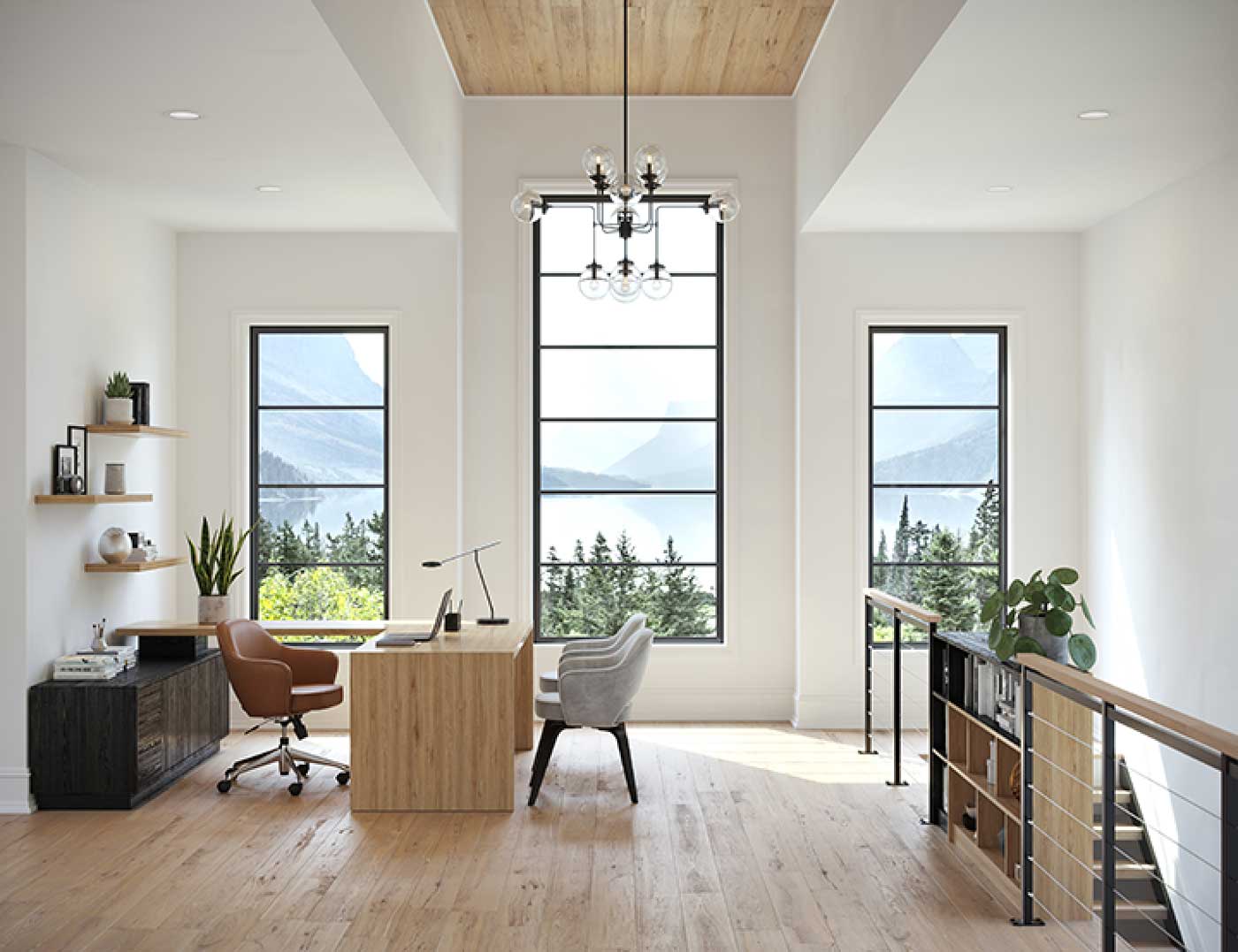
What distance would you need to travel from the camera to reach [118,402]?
18.5 ft

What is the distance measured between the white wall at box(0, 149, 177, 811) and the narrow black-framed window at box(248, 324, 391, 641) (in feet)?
2.40

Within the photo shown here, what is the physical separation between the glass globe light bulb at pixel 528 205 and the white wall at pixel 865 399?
2.50 metres

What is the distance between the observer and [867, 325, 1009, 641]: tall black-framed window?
23.0 ft

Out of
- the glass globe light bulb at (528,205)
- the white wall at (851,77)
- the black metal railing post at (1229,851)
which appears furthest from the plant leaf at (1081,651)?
the glass globe light bulb at (528,205)

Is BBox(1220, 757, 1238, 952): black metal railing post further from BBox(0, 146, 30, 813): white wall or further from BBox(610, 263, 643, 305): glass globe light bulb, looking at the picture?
BBox(0, 146, 30, 813): white wall

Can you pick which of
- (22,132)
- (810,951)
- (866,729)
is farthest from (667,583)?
(22,132)

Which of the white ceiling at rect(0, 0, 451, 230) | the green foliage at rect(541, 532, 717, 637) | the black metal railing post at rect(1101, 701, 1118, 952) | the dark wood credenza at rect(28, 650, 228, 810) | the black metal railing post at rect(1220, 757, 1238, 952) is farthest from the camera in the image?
the green foliage at rect(541, 532, 717, 637)

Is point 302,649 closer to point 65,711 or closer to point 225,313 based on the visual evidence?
point 65,711

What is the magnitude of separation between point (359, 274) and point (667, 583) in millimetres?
2784

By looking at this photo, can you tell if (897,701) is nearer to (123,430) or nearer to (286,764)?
(286,764)

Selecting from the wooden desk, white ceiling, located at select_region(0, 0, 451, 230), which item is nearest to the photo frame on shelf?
white ceiling, located at select_region(0, 0, 451, 230)

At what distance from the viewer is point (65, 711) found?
507cm

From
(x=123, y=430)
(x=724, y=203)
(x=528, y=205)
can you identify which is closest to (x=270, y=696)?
(x=123, y=430)

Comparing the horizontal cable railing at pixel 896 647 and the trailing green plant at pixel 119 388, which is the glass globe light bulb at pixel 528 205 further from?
the horizontal cable railing at pixel 896 647
